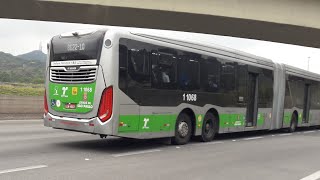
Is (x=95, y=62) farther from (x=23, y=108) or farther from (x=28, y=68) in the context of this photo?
(x=28, y=68)

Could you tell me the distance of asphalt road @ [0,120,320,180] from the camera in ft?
28.0

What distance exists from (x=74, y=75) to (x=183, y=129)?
3.71m

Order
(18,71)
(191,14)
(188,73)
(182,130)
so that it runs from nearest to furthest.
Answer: (182,130) → (188,73) → (191,14) → (18,71)

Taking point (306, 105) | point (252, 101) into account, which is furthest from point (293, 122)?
point (252, 101)

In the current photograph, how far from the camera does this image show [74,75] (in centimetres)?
1191

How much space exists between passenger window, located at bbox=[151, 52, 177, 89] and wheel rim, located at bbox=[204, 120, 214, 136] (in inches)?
97.8

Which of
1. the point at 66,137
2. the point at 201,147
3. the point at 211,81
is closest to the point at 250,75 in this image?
the point at 211,81

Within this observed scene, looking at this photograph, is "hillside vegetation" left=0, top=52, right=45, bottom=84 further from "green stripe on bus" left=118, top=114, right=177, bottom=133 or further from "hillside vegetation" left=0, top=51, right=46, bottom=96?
"green stripe on bus" left=118, top=114, right=177, bottom=133

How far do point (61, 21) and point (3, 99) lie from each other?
9483 millimetres

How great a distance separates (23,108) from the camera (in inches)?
1113

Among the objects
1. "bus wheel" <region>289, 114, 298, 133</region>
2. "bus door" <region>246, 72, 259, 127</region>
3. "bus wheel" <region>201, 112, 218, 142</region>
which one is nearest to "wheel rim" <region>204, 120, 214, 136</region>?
"bus wheel" <region>201, 112, 218, 142</region>

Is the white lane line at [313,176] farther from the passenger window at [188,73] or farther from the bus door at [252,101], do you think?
the bus door at [252,101]

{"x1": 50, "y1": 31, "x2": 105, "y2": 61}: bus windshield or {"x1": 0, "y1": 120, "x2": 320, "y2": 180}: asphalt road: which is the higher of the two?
{"x1": 50, "y1": 31, "x2": 105, "y2": 61}: bus windshield

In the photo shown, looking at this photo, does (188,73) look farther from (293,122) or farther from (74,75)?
(293,122)
